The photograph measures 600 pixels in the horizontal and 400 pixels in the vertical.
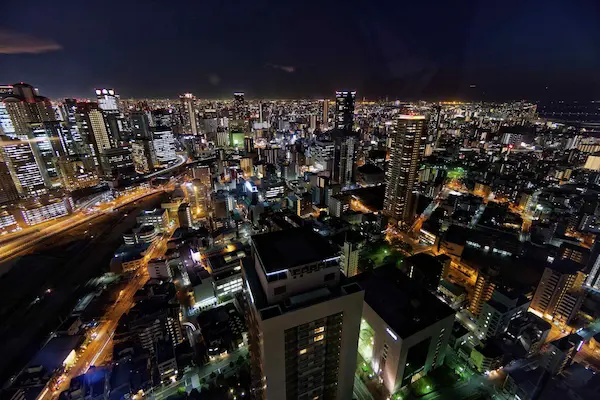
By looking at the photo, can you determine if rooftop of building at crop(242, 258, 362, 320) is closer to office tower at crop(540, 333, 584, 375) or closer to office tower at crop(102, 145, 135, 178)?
office tower at crop(540, 333, 584, 375)

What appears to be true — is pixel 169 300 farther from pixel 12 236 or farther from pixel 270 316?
pixel 12 236

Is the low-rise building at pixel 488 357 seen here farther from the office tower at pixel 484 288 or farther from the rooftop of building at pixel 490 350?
the office tower at pixel 484 288

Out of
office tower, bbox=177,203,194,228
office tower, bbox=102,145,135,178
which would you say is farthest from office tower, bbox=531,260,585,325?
office tower, bbox=102,145,135,178

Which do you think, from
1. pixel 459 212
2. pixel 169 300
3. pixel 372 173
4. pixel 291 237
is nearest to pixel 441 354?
pixel 291 237

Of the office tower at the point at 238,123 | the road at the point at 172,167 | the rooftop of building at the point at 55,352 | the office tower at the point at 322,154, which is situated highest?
the office tower at the point at 238,123

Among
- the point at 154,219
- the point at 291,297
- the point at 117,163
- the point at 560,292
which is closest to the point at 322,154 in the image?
the point at 154,219

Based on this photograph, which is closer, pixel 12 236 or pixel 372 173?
pixel 12 236

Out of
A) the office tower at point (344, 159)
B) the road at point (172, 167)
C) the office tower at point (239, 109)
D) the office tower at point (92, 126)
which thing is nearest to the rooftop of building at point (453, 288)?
the office tower at point (344, 159)
